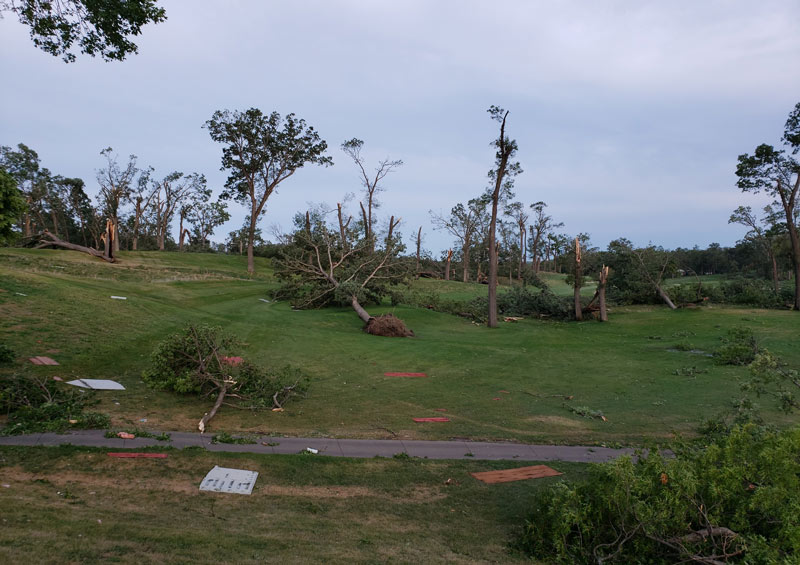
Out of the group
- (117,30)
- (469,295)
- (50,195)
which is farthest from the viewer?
(50,195)

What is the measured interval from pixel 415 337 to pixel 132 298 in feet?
38.1

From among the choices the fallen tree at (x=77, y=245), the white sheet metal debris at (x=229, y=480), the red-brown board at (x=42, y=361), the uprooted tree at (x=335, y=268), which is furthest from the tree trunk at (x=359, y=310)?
the fallen tree at (x=77, y=245)

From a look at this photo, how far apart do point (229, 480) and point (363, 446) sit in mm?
2459

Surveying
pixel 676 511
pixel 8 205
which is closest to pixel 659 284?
pixel 676 511

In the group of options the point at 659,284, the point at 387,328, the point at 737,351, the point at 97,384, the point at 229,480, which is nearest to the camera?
the point at 229,480

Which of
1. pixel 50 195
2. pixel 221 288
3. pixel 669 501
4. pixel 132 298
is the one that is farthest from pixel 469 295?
pixel 50 195

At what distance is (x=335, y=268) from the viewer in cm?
2791

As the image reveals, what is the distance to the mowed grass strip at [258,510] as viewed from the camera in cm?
381

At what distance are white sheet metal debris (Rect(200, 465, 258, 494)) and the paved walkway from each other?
3.18 feet

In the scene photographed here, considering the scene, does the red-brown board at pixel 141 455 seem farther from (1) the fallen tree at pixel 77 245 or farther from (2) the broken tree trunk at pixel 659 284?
(2) the broken tree trunk at pixel 659 284

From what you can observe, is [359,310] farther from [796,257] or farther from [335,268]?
[796,257]

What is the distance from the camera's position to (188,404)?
964cm

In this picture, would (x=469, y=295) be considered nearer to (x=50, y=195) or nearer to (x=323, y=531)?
(x=323, y=531)

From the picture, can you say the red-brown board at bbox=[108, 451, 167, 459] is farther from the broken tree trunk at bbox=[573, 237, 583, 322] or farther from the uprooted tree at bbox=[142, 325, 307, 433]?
the broken tree trunk at bbox=[573, 237, 583, 322]
